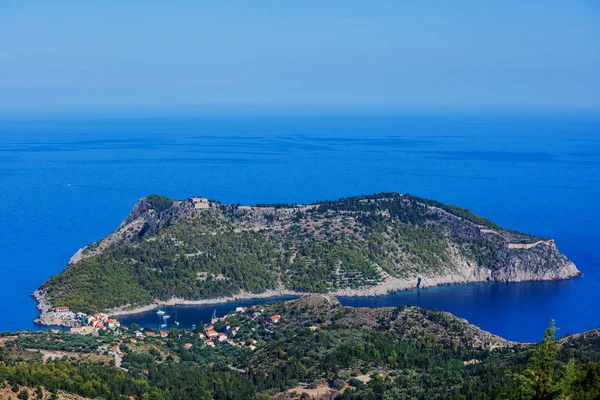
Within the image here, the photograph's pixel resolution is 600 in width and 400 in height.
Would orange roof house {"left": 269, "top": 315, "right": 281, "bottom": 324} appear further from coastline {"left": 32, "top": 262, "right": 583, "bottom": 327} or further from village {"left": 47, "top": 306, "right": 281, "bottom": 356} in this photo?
coastline {"left": 32, "top": 262, "right": 583, "bottom": 327}

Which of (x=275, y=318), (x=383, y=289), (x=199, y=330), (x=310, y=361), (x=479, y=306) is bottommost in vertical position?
(x=479, y=306)

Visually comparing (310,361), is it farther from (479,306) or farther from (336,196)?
(336,196)

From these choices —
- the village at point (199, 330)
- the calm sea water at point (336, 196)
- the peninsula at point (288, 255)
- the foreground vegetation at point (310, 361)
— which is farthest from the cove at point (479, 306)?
the foreground vegetation at point (310, 361)

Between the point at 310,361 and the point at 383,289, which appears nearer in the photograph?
the point at 310,361

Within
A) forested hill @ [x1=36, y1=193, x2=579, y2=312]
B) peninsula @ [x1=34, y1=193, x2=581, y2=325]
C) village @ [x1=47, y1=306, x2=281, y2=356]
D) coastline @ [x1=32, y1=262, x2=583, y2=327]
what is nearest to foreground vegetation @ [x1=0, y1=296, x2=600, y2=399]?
village @ [x1=47, y1=306, x2=281, y2=356]

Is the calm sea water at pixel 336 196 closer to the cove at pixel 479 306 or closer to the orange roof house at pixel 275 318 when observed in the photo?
the cove at pixel 479 306

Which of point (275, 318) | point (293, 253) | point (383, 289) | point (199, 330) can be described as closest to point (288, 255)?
point (293, 253)
